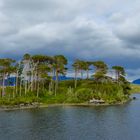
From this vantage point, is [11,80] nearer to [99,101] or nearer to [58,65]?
[58,65]

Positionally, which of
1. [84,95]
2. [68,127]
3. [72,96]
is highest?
[84,95]

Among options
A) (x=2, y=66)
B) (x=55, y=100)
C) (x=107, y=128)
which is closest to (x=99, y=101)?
(x=55, y=100)

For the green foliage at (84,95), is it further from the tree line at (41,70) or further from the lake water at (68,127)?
the lake water at (68,127)

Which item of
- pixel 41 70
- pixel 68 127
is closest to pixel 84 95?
pixel 41 70

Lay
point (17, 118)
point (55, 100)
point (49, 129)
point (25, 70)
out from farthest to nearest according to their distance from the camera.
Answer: point (25, 70), point (55, 100), point (17, 118), point (49, 129)

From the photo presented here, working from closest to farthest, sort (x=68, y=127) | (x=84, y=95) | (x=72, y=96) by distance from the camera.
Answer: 1. (x=68, y=127)
2. (x=84, y=95)
3. (x=72, y=96)

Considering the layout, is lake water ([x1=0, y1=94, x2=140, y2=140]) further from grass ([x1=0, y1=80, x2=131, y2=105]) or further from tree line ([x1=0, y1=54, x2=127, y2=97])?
tree line ([x1=0, y1=54, x2=127, y2=97])

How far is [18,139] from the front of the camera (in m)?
57.5

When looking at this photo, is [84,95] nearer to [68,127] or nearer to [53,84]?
[53,84]

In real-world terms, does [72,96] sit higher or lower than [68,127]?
higher

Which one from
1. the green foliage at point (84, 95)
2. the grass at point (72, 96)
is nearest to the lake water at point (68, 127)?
the grass at point (72, 96)

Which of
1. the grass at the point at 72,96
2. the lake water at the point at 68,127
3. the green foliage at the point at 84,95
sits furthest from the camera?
the green foliage at the point at 84,95

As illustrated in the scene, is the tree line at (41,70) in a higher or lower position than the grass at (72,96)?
higher

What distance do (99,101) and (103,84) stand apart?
3131 centimetres
